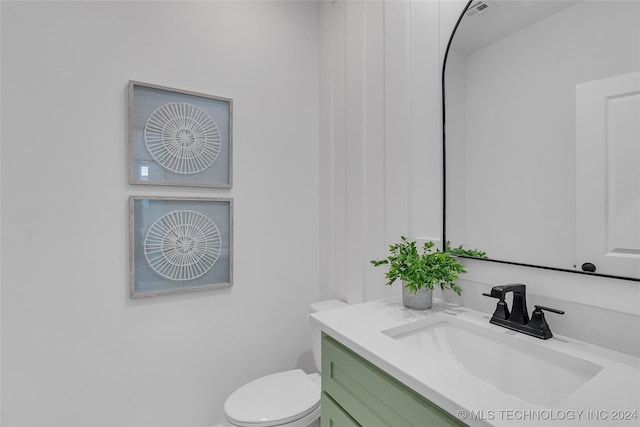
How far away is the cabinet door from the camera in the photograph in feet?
3.03

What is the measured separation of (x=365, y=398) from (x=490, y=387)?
0.32m

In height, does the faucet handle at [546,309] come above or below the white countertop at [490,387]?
above

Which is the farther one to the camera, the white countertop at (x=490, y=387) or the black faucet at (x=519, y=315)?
the black faucet at (x=519, y=315)

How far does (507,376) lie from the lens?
2.79ft

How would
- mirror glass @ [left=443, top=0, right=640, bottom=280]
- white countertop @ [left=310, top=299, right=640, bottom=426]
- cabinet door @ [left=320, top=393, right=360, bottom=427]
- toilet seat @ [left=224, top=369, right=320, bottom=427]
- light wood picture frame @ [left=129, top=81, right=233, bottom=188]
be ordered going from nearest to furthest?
white countertop @ [left=310, top=299, right=640, bottom=426], mirror glass @ [left=443, top=0, right=640, bottom=280], cabinet door @ [left=320, top=393, right=360, bottom=427], toilet seat @ [left=224, top=369, right=320, bottom=427], light wood picture frame @ [left=129, top=81, right=233, bottom=188]

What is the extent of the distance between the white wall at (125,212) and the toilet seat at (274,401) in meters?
0.32

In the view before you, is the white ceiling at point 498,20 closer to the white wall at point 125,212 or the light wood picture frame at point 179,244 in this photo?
the white wall at point 125,212

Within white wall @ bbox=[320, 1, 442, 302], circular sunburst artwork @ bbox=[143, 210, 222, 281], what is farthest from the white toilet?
circular sunburst artwork @ bbox=[143, 210, 222, 281]

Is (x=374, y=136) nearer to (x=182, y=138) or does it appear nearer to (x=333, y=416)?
(x=182, y=138)

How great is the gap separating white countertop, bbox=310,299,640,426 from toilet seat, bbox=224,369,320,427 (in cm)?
54

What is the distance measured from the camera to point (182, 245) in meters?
1.58

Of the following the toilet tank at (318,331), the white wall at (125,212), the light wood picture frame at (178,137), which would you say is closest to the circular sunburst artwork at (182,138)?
the light wood picture frame at (178,137)

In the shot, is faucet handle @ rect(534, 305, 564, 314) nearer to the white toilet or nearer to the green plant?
the green plant

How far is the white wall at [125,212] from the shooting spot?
Result: 1.30 meters
